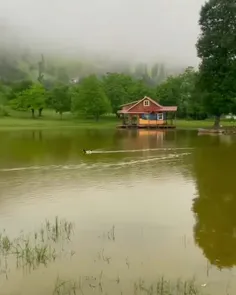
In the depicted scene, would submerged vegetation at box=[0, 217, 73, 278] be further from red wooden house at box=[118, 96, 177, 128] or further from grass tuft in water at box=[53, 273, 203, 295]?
red wooden house at box=[118, 96, 177, 128]

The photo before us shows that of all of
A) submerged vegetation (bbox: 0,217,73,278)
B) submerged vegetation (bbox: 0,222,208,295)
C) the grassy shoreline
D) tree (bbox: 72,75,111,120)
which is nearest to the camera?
submerged vegetation (bbox: 0,222,208,295)

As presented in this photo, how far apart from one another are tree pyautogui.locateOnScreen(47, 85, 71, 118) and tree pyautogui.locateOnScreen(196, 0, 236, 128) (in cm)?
4364

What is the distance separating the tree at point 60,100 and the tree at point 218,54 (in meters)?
43.6

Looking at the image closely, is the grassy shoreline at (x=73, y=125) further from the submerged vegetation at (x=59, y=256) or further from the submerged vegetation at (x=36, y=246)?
the submerged vegetation at (x=59, y=256)

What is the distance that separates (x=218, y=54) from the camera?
56.1 m

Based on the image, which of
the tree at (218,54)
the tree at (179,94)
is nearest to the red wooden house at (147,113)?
the tree at (218,54)

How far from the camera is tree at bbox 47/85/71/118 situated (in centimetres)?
9406

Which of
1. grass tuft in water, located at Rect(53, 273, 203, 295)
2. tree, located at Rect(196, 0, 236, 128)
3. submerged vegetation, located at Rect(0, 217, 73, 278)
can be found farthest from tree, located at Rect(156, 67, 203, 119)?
grass tuft in water, located at Rect(53, 273, 203, 295)

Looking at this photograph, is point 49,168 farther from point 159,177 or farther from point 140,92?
point 140,92

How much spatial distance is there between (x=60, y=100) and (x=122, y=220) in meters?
83.0

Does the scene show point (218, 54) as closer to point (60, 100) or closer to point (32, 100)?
point (60, 100)

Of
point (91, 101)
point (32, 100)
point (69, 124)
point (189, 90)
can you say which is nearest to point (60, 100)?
point (32, 100)

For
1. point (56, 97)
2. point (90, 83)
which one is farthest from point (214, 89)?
point (56, 97)

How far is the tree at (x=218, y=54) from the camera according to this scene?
181 ft
